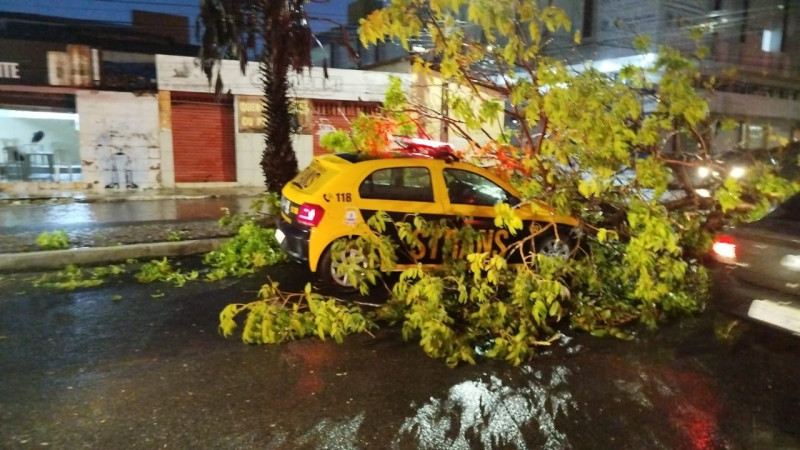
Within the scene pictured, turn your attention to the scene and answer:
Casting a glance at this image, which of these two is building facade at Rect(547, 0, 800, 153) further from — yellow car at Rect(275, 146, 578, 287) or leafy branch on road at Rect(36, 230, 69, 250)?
leafy branch on road at Rect(36, 230, 69, 250)

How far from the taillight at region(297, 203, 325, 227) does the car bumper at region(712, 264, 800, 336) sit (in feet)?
12.0

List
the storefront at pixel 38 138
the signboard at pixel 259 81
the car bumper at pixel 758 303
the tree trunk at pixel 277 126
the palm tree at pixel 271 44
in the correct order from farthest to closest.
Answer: the signboard at pixel 259 81 < the storefront at pixel 38 138 < the tree trunk at pixel 277 126 < the palm tree at pixel 271 44 < the car bumper at pixel 758 303

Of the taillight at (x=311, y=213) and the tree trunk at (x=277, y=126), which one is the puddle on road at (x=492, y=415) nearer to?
the taillight at (x=311, y=213)

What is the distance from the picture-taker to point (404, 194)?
627cm

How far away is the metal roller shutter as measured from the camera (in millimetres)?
16516

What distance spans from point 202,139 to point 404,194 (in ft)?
40.4

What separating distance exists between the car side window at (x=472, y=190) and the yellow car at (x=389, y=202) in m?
0.01

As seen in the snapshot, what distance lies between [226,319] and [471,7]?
3.45m

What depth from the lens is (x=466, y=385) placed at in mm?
4184

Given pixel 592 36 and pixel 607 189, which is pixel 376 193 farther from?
pixel 592 36

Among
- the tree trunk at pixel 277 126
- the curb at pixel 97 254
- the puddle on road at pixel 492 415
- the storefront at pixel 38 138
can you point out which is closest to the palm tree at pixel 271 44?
the tree trunk at pixel 277 126

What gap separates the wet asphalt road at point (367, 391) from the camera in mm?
3463

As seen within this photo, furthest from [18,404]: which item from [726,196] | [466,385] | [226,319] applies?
[726,196]

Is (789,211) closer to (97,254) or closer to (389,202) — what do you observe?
(389,202)
